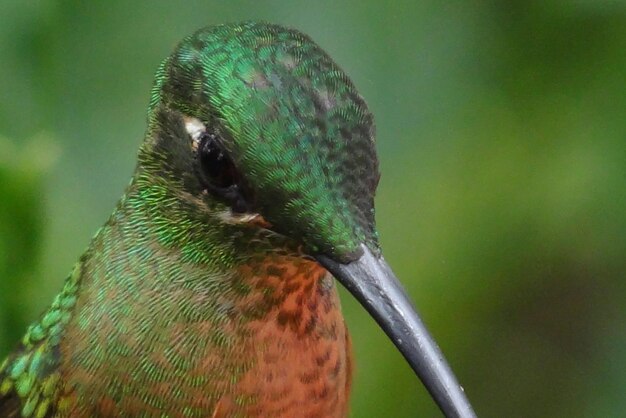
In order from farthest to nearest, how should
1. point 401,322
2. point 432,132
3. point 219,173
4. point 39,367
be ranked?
1. point 432,132
2. point 39,367
3. point 219,173
4. point 401,322

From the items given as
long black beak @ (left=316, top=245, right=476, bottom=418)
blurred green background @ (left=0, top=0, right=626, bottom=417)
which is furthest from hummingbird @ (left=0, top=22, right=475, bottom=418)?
blurred green background @ (left=0, top=0, right=626, bottom=417)

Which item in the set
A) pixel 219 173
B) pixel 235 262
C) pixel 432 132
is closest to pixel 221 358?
pixel 235 262

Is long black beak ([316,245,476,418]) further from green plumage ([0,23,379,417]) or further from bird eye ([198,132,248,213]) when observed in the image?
bird eye ([198,132,248,213])

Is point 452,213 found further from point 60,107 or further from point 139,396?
point 139,396

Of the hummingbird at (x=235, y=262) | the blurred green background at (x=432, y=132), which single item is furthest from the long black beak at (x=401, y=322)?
the blurred green background at (x=432, y=132)

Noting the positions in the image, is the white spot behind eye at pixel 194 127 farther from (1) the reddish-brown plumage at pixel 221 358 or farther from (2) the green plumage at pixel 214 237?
(1) the reddish-brown plumage at pixel 221 358

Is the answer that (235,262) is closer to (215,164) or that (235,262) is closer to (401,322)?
(215,164)

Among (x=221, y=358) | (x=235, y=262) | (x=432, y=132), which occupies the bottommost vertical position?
(x=432, y=132)
